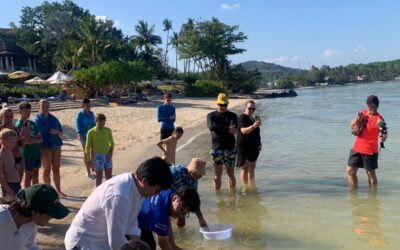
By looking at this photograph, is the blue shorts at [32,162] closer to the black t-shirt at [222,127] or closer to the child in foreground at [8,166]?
the child in foreground at [8,166]

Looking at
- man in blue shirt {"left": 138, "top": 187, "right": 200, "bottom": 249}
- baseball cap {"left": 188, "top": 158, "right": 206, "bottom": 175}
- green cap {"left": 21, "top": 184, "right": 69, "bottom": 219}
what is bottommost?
→ man in blue shirt {"left": 138, "top": 187, "right": 200, "bottom": 249}

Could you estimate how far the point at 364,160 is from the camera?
302 inches

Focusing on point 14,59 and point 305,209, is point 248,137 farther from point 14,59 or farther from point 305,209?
point 14,59

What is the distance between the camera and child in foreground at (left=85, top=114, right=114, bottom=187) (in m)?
7.54

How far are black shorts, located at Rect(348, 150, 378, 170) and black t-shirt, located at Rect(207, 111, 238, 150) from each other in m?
2.14

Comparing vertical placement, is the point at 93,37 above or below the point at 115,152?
above

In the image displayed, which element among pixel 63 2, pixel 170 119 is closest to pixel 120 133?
pixel 170 119

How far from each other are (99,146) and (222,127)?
2124 mm

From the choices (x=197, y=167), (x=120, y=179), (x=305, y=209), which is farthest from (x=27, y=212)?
(x=305, y=209)

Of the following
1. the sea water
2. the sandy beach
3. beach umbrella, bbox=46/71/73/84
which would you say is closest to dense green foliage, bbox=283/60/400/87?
beach umbrella, bbox=46/71/73/84

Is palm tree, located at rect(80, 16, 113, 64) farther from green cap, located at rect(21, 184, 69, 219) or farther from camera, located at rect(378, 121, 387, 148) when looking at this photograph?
green cap, located at rect(21, 184, 69, 219)

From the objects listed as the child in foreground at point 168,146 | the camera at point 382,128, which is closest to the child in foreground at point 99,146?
the child in foreground at point 168,146

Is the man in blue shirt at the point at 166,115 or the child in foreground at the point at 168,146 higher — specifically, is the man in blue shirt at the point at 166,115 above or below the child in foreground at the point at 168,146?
above

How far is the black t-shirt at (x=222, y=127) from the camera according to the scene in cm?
768
